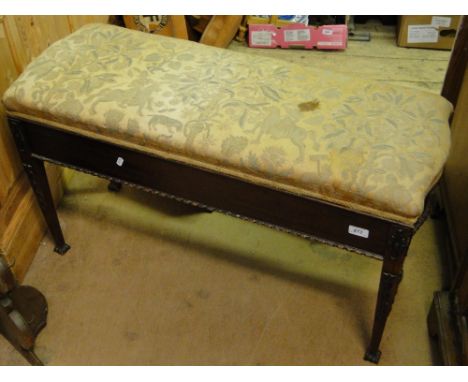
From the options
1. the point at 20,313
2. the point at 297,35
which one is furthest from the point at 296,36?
the point at 20,313

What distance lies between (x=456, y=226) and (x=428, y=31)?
1.04 m

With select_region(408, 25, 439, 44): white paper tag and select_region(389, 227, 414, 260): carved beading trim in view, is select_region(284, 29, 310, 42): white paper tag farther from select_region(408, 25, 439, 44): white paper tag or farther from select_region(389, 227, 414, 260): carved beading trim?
select_region(389, 227, 414, 260): carved beading trim

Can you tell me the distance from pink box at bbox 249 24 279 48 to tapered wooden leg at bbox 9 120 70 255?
116 cm

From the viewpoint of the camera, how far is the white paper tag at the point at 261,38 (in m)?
2.27

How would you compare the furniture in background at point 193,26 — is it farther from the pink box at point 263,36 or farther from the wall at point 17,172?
the wall at point 17,172

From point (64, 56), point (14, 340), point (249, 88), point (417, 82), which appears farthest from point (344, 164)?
point (417, 82)

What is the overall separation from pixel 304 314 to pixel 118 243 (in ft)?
1.77

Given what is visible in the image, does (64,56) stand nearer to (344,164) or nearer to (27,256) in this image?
(27,256)

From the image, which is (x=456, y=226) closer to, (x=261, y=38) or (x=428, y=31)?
(x=428, y=31)

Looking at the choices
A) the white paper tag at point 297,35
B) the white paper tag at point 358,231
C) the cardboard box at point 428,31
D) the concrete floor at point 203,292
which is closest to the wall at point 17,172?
the concrete floor at point 203,292

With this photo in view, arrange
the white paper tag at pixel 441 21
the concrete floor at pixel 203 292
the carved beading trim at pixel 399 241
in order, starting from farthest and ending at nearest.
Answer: the white paper tag at pixel 441 21, the concrete floor at pixel 203 292, the carved beading trim at pixel 399 241

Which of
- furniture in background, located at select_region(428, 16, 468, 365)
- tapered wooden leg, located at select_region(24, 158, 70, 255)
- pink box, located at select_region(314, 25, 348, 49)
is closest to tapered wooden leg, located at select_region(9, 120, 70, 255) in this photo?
tapered wooden leg, located at select_region(24, 158, 70, 255)

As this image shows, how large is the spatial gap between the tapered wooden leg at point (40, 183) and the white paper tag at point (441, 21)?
1555 mm

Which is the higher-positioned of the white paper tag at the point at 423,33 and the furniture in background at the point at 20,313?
the white paper tag at the point at 423,33
